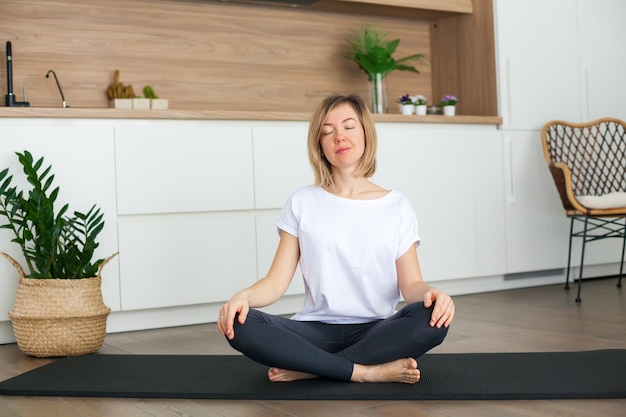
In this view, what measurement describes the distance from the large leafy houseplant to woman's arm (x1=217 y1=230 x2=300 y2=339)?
101 centimetres

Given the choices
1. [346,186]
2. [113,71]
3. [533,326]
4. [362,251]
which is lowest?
[533,326]

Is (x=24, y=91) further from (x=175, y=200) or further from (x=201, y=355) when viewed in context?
(x=201, y=355)

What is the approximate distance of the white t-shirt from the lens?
2.38m

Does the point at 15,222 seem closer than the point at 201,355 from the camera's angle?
No

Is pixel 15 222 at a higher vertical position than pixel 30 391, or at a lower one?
higher

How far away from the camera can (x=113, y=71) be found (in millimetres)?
4184

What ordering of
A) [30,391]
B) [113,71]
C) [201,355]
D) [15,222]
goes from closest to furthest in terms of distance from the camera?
[30,391] → [201,355] → [15,222] → [113,71]

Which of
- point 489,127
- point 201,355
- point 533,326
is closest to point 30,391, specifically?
point 201,355

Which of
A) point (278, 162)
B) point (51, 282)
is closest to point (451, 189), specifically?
point (278, 162)

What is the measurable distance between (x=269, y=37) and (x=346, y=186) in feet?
7.65

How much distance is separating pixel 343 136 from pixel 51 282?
1.32 meters

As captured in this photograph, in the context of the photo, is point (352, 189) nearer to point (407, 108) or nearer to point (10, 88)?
point (10, 88)

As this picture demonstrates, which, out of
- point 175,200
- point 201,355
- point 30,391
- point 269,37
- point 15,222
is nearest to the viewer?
point 30,391

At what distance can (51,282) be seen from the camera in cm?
310
